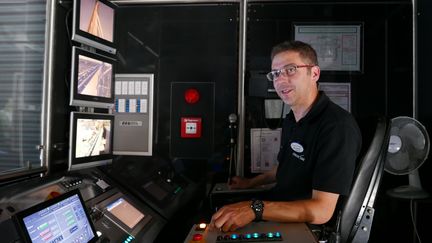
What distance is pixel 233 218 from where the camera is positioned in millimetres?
1247

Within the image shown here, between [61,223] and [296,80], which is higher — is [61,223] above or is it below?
below

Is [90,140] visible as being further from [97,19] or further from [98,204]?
[97,19]

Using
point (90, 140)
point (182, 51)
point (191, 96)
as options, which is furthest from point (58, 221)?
point (182, 51)

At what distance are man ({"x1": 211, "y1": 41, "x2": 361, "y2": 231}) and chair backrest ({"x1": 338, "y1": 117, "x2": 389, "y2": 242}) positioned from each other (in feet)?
0.21

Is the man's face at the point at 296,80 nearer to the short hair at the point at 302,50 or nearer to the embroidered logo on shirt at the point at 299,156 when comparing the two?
the short hair at the point at 302,50

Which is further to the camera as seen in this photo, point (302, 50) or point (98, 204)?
point (302, 50)

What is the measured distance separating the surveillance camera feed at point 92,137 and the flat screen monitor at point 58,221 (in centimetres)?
62

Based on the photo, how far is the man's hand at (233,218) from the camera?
1.24 m

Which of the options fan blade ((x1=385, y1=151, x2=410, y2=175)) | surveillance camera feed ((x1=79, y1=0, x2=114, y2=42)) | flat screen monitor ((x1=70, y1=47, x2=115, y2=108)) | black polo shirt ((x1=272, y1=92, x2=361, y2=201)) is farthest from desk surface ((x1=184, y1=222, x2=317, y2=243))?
surveillance camera feed ((x1=79, y1=0, x2=114, y2=42))

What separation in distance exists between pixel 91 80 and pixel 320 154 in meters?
1.34

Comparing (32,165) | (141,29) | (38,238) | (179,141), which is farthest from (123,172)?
(141,29)

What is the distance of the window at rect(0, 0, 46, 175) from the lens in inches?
71.4

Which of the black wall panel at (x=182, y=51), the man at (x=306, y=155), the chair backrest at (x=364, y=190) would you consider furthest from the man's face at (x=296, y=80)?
the black wall panel at (x=182, y=51)

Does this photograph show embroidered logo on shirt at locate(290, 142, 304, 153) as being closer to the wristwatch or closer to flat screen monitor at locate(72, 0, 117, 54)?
the wristwatch
